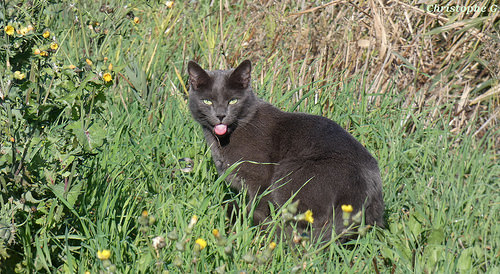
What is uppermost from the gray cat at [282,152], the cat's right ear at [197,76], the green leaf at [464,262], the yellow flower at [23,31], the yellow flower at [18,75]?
the yellow flower at [23,31]

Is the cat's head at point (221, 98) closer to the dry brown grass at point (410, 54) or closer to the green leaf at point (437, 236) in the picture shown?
the dry brown grass at point (410, 54)

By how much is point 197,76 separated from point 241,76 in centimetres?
27

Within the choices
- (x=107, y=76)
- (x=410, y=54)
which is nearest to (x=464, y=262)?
(x=107, y=76)

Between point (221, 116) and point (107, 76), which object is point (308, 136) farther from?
point (107, 76)

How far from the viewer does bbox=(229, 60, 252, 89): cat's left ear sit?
127 inches

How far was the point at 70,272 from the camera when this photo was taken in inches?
83.7

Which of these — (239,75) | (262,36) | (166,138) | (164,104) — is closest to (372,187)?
(239,75)

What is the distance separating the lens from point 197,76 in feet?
10.8

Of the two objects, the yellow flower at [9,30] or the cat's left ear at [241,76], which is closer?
the yellow flower at [9,30]

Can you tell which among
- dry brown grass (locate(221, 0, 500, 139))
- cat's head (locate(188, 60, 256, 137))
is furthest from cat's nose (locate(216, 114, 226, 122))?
dry brown grass (locate(221, 0, 500, 139))

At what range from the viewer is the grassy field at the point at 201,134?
6.85ft

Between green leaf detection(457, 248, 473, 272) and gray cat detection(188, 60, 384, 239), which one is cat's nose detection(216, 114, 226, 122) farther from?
green leaf detection(457, 248, 473, 272)

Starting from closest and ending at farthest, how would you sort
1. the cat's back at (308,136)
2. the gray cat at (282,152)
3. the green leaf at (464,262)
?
the green leaf at (464,262), the gray cat at (282,152), the cat's back at (308,136)

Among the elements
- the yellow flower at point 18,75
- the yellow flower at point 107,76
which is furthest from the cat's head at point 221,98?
the yellow flower at point 18,75
